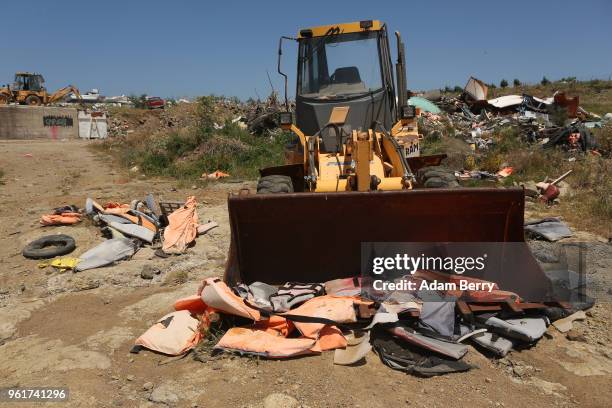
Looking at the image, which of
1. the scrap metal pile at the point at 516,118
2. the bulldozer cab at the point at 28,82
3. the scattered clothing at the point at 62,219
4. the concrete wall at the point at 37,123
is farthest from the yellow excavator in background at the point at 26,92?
the scattered clothing at the point at 62,219

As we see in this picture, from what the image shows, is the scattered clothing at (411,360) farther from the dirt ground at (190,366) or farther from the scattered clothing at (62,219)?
the scattered clothing at (62,219)

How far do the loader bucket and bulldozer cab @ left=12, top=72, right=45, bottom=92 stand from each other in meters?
34.9

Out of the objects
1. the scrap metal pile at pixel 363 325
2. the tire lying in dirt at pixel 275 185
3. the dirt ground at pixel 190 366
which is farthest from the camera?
the tire lying in dirt at pixel 275 185

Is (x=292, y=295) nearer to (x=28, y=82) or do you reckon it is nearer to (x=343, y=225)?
(x=343, y=225)

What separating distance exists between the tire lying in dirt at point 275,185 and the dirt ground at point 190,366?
3.97 ft

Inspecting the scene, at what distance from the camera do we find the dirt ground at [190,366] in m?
3.24

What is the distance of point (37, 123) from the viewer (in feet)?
92.8

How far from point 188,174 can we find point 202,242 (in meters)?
7.11

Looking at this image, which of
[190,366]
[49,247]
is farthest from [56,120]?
[190,366]

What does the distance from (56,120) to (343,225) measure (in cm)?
2823

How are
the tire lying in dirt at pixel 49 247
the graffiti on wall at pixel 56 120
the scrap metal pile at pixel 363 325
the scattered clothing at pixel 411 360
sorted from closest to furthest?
the scattered clothing at pixel 411 360 → the scrap metal pile at pixel 363 325 → the tire lying in dirt at pixel 49 247 → the graffiti on wall at pixel 56 120

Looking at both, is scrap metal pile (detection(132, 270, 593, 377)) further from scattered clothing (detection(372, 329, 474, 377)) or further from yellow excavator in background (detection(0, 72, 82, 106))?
yellow excavator in background (detection(0, 72, 82, 106))

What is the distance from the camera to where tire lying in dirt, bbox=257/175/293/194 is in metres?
5.49

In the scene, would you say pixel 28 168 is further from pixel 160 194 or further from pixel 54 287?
pixel 54 287
